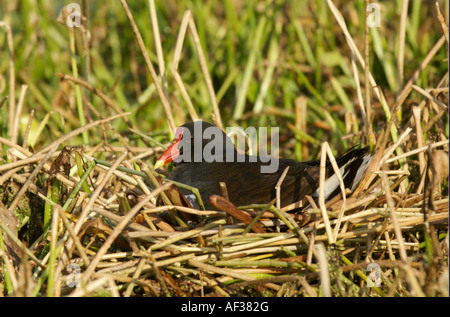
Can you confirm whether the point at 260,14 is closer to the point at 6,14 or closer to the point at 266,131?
the point at 266,131

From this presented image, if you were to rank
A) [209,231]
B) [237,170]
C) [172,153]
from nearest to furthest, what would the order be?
[209,231] < [237,170] < [172,153]

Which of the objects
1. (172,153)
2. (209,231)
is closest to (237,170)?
(172,153)

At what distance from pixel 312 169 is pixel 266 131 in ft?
4.53

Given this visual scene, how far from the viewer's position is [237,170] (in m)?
2.69

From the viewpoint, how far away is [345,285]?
2070mm

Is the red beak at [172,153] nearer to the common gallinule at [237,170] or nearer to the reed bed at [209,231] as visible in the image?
the common gallinule at [237,170]

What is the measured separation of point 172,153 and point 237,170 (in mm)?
387

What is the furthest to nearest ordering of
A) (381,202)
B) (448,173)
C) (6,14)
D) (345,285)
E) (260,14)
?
(6,14), (260,14), (381,202), (345,285), (448,173)

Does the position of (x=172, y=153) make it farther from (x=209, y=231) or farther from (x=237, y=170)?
(x=209, y=231)

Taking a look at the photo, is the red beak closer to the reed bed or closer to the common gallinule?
the common gallinule

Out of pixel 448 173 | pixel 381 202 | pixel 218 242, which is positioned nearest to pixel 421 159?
pixel 381 202

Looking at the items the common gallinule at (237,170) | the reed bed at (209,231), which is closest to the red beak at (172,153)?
the common gallinule at (237,170)

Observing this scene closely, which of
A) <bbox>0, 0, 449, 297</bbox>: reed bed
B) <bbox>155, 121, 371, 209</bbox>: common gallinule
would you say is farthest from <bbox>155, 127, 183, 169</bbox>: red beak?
<bbox>0, 0, 449, 297</bbox>: reed bed

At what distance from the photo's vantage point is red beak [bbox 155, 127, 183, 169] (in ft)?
9.30
